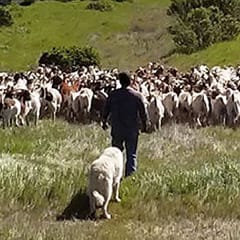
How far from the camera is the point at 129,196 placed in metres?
13.2

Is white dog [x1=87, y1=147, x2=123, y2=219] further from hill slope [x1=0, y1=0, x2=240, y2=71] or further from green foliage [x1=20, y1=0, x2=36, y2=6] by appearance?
green foliage [x1=20, y1=0, x2=36, y2=6]

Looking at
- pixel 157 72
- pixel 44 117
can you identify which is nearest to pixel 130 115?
pixel 44 117

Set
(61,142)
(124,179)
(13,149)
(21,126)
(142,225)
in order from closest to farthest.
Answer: (142,225)
(124,179)
(13,149)
(61,142)
(21,126)

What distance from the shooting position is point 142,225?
38.6ft

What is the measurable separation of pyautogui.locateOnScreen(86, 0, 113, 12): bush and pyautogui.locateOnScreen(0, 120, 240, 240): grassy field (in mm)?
54027

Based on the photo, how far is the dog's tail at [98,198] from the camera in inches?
471

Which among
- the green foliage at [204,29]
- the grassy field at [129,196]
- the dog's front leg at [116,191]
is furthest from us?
the green foliage at [204,29]

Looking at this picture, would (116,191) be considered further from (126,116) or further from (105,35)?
(105,35)

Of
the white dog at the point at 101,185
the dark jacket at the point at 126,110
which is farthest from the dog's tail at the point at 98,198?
the dark jacket at the point at 126,110

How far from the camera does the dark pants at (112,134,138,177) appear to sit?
580 inches

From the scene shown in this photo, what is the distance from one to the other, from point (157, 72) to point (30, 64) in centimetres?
2332

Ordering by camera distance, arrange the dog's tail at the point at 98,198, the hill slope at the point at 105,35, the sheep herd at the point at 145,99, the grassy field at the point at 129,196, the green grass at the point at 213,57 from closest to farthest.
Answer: the grassy field at the point at 129,196, the dog's tail at the point at 98,198, the sheep herd at the point at 145,99, the green grass at the point at 213,57, the hill slope at the point at 105,35

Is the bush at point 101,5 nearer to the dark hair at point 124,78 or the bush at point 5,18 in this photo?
the bush at point 5,18

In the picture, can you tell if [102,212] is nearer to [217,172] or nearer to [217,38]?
[217,172]
